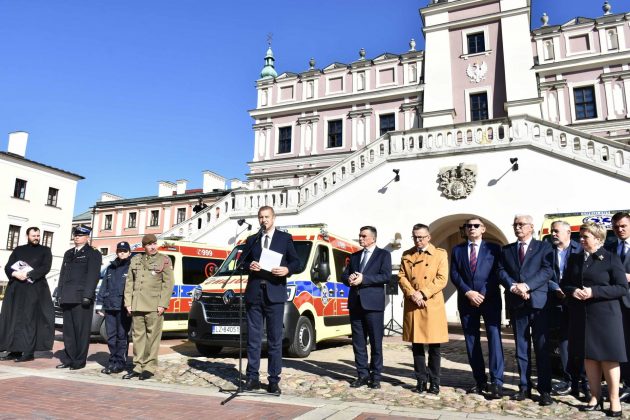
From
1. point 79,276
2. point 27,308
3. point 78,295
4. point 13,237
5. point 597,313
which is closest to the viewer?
point 597,313

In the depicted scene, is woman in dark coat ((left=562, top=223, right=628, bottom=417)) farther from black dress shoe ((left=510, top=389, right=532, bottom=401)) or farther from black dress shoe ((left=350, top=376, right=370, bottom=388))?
black dress shoe ((left=350, top=376, right=370, bottom=388))

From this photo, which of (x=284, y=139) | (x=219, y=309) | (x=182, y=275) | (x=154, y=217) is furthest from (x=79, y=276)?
(x=154, y=217)

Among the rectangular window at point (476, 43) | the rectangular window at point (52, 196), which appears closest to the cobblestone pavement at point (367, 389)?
the rectangular window at point (476, 43)

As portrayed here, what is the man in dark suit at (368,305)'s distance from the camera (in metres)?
6.09

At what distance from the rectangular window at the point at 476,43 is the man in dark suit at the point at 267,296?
2373cm

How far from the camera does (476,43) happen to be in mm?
26094

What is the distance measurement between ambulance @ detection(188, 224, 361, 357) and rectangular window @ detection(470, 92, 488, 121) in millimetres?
17787

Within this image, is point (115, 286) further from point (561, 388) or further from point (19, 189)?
point (19, 189)

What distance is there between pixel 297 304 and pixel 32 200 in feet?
123

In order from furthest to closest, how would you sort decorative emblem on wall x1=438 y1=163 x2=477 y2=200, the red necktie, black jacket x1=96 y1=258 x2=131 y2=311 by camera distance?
decorative emblem on wall x1=438 y1=163 x2=477 y2=200 → black jacket x1=96 y1=258 x2=131 y2=311 → the red necktie

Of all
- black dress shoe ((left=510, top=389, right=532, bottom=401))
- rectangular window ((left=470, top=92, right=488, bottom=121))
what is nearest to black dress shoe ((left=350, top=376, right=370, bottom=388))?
black dress shoe ((left=510, top=389, right=532, bottom=401))

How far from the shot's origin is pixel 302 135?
3070 centimetres

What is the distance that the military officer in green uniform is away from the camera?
263 inches

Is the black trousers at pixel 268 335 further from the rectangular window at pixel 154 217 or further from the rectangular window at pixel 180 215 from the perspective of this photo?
the rectangular window at pixel 154 217
